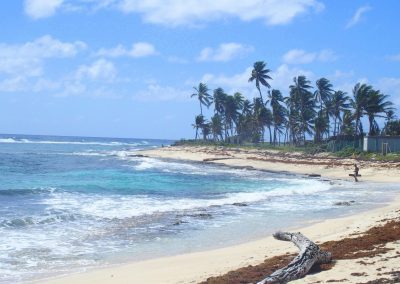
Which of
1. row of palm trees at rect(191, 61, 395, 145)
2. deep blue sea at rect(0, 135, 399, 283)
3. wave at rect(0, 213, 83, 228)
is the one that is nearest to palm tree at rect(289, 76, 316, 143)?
row of palm trees at rect(191, 61, 395, 145)

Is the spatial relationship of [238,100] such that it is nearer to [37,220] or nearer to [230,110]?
[230,110]

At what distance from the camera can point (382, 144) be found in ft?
172

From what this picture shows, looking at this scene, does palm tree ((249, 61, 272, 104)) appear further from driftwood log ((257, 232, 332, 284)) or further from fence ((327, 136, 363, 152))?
driftwood log ((257, 232, 332, 284))

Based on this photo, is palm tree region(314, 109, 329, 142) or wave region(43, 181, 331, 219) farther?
palm tree region(314, 109, 329, 142)

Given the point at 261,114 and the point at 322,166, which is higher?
the point at 261,114

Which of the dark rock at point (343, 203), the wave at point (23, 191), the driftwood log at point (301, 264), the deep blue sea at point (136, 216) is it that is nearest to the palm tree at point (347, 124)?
the deep blue sea at point (136, 216)

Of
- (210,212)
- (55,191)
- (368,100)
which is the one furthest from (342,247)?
(368,100)

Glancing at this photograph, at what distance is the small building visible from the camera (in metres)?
52.4

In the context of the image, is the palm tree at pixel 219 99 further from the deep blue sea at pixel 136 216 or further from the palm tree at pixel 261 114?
the deep blue sea at pixel 136 216

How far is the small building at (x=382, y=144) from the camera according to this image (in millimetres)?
52362

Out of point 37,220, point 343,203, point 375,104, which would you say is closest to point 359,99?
point 375,104

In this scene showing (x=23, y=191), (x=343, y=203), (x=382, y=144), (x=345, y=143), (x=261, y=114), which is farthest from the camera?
(x=261, y=114)

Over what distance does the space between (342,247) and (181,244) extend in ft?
14.0

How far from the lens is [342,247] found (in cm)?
1063
